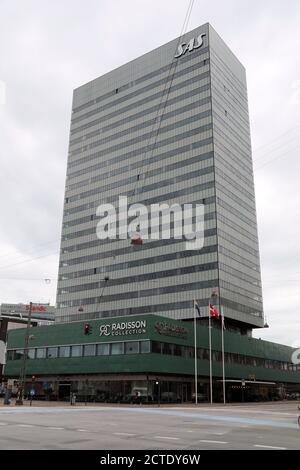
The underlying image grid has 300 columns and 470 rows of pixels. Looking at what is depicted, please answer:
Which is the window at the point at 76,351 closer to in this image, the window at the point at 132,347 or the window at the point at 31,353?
the window at the point at 132,347

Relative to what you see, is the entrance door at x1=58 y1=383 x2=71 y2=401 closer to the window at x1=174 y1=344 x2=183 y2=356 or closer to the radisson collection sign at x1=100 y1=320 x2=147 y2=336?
the radisson collection sign at x1=100 y1=320 x2=147 y2=336

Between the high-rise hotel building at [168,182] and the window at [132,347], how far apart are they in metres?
31.5

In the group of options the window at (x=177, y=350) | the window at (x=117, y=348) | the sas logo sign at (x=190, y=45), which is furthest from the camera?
the sas logo sign at (x=190, y=45)

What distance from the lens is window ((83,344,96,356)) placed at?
67812mm

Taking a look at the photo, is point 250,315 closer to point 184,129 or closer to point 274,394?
point 274,394

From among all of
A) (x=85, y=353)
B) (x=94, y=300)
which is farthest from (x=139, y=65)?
(x=85, y=353)

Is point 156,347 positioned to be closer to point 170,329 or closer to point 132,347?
point 132,347

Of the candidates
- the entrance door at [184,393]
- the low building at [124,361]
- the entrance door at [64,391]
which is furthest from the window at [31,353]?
the entrance door at [184,393]

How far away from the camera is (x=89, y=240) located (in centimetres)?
11744

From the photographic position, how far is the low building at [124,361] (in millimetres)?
62875

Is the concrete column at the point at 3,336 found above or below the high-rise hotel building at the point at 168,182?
below

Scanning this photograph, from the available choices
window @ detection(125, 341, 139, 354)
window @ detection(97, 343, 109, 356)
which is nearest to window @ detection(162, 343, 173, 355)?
window @ detection(125, 341, 139, 354)
